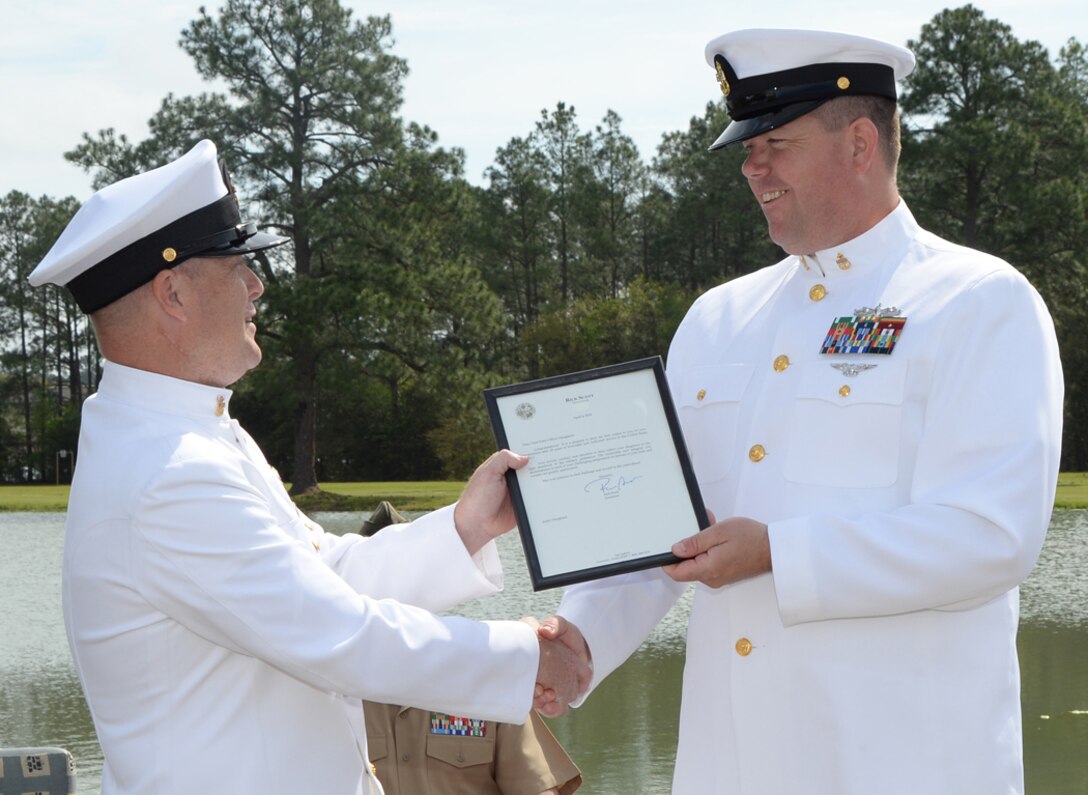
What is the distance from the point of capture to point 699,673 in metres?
2.99

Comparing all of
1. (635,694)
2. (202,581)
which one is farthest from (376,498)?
(202,581)

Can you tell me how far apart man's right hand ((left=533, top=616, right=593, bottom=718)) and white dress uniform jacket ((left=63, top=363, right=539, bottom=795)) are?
0.30m

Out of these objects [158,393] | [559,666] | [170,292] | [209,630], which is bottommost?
[559,666]

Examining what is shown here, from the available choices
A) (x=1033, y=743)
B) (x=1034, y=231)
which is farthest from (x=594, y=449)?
(x=1034, y=231)

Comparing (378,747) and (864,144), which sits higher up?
(864,144)

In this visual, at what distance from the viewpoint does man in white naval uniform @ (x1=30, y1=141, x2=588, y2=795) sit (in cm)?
249

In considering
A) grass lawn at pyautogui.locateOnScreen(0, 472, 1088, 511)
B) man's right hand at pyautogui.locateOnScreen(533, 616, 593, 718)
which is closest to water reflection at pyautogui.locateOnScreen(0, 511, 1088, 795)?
man's right hand at pyautogui.locateOnScreen(533, 616, 593, 718)

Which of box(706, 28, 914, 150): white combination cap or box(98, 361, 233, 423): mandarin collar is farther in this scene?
box(706, 28, 914, 150): white combination cap

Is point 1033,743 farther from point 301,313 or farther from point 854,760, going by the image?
point 301,313

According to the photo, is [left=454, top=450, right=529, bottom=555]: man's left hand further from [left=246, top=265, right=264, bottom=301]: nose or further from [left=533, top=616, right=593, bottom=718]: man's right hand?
[left=246, top=265, right=264, bottom=301]: nose

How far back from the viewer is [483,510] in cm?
319

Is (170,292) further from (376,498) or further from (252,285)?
(376,498)

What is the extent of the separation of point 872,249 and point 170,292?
1436 mm

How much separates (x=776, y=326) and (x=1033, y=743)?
5.12 metres
